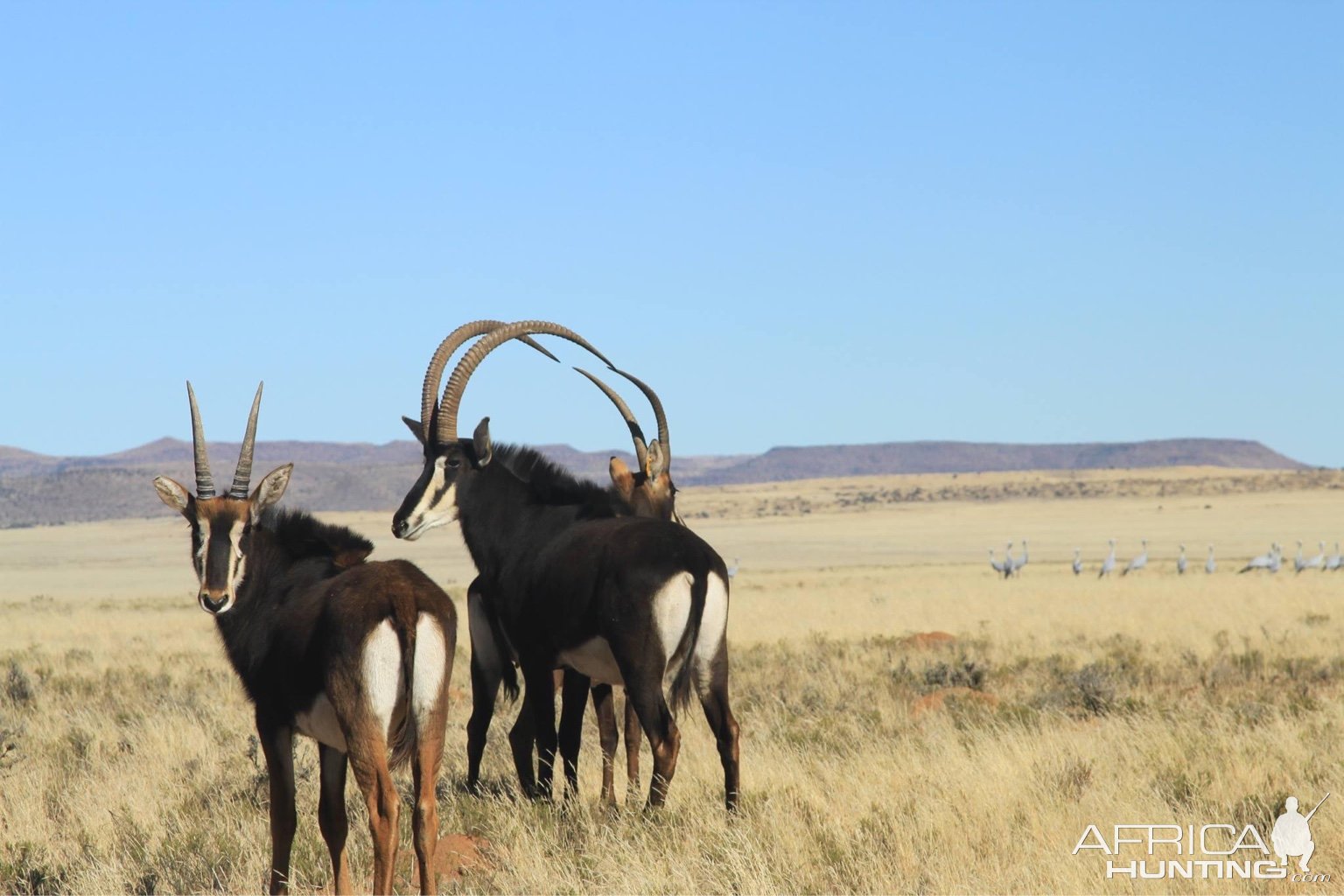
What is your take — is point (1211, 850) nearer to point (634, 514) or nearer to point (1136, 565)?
point (634, 514)

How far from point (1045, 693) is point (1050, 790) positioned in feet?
15.2

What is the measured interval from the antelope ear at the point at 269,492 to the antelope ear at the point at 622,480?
146 inches

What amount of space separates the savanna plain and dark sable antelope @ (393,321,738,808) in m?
0.63

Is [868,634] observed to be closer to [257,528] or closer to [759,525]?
[257,528]

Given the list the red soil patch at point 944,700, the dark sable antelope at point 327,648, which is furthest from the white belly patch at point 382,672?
the red soil patch at point 944,700

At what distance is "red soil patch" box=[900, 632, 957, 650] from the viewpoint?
59.4 ft

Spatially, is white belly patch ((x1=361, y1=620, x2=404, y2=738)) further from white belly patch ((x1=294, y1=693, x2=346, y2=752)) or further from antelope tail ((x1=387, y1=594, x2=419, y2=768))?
white belly patch ((x1=294, y1=693, x2=346, y2=752))

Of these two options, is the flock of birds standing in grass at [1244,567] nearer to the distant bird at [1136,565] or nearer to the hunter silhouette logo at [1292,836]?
the distant bird at [1136,565]

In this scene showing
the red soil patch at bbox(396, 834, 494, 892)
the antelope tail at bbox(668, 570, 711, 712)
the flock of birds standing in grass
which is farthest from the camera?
the flock of birds standing in grass

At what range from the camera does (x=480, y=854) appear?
723 centimetres

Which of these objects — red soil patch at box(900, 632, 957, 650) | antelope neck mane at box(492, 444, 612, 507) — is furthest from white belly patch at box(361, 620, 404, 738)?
red soil patch at box(900, 632, 957, 650)

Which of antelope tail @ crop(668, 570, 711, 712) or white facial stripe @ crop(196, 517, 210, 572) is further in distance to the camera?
antelope tail @ crop(668, 570, 711, 712)

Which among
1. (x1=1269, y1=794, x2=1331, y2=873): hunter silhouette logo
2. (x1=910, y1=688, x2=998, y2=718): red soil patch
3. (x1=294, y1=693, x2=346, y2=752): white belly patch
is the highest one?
(x1=294, y1=693, x2=346, y2=752): white belly patch

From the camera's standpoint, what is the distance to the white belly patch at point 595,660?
7964mm
